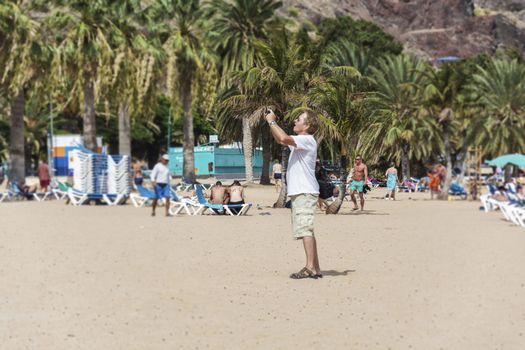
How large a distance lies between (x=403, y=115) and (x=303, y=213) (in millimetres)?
47148

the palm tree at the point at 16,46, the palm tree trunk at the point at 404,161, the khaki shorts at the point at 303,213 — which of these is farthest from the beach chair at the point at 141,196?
the palm tree trunk at the point at 404,161

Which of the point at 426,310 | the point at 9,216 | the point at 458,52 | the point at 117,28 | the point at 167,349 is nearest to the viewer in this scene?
the point at 167,349

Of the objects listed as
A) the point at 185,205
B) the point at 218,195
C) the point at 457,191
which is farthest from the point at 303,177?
the point at 457,191

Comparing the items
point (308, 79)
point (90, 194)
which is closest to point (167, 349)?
point (308, 79)

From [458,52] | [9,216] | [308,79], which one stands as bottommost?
[9,216]

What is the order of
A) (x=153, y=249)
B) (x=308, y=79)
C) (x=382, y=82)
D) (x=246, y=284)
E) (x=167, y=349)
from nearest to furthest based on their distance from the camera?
(x=167, y=349) < (x=246, y=284) < (x=153, y=249) < (x=308, y=79) < (x=382, y=82)

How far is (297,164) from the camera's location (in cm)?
1012

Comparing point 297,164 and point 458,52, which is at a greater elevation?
point 458,52

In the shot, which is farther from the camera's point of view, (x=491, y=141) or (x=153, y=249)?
(x=491, y=141)

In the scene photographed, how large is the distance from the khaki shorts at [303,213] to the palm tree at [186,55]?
107 feet

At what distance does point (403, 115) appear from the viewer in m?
56.5

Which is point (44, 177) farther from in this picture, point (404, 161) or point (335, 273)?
point (335, 273)

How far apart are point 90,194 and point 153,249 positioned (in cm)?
1775

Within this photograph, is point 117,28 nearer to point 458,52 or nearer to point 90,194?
point 90,194
